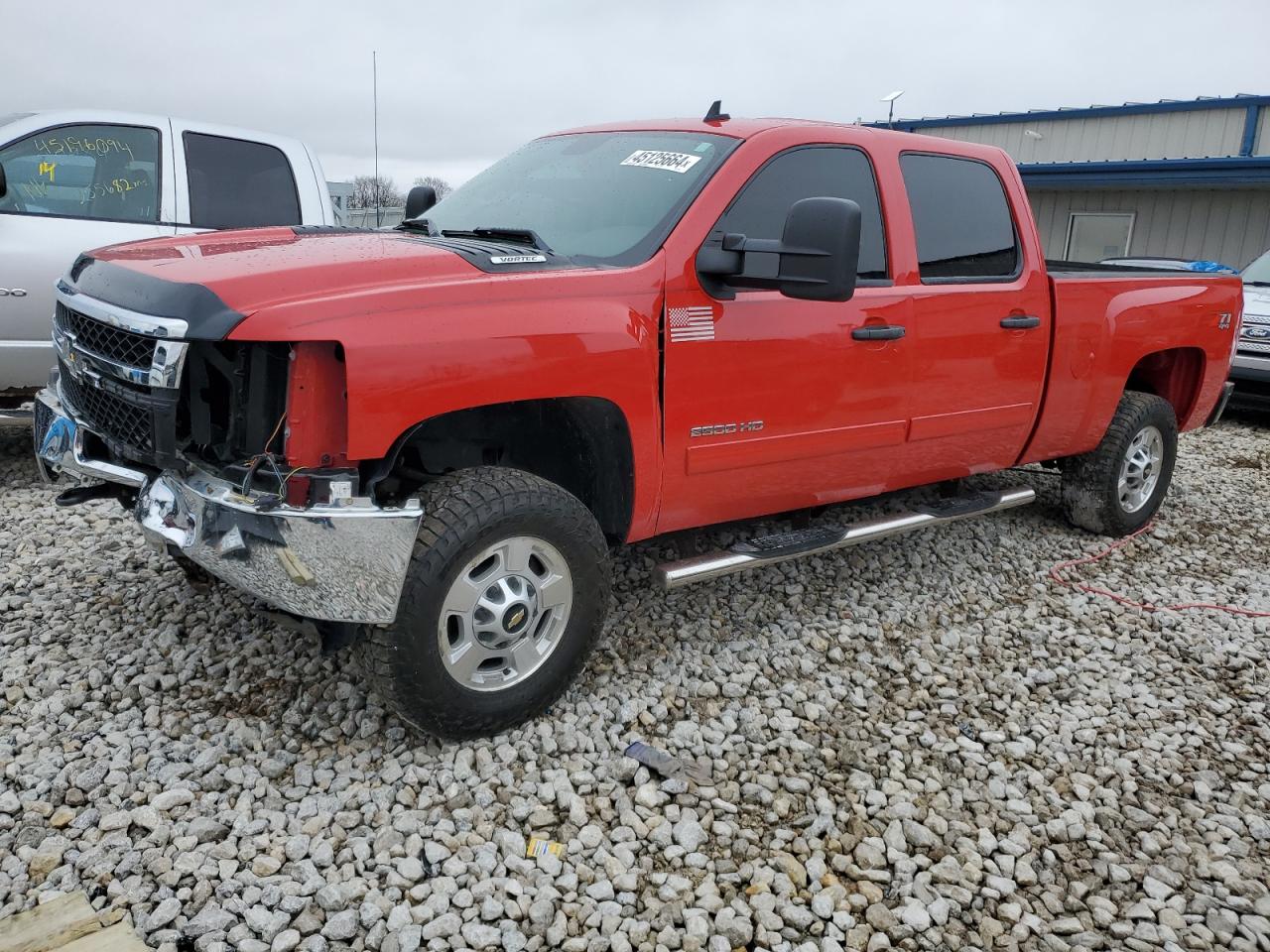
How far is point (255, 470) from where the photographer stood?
2.75m

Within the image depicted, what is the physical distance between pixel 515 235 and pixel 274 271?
3.43ft

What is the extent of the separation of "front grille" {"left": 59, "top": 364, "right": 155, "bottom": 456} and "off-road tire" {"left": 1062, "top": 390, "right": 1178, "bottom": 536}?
4663mm

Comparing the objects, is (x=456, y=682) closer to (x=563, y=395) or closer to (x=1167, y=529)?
(x=563, y=395)

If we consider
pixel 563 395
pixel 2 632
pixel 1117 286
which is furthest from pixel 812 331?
pixel 2 632

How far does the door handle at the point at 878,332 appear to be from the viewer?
3881 mm

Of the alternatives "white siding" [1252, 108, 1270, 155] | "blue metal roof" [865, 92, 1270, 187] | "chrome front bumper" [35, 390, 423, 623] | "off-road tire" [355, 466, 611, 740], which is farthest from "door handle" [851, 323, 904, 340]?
"white siding" [1252, 108, 1270, 155]

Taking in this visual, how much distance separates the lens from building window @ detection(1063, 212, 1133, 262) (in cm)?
1461

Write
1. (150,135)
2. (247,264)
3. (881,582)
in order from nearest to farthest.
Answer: (247,264), (881,582), (150,135)

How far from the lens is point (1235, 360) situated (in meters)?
9.20

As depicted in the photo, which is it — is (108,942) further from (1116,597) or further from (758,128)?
(1116,597)

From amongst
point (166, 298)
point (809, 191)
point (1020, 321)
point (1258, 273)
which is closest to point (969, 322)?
point (1020, 321)

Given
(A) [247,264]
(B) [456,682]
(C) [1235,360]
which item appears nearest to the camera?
(A) [247,264]

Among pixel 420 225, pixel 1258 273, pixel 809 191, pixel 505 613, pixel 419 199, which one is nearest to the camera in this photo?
pixel 505 613

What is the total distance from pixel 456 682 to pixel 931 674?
1928 mm
